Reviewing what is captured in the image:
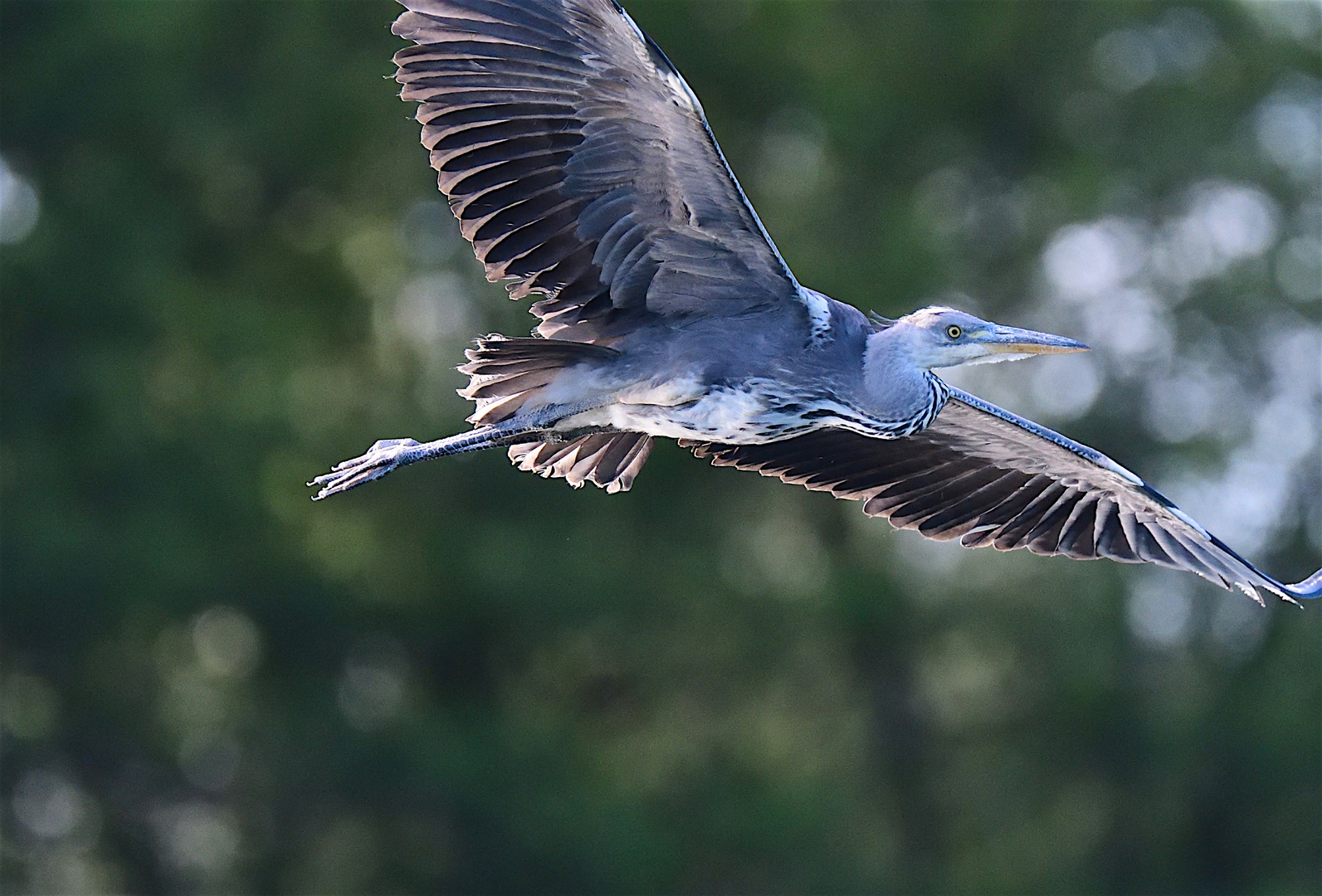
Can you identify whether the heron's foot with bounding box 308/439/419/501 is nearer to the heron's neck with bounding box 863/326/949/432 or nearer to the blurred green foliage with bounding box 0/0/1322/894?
the heron's neck with bounding box 863/326/949/432

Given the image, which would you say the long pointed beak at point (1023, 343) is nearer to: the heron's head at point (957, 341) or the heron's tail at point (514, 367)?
the heron's head at point (957, 341)

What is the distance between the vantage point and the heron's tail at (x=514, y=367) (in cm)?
496

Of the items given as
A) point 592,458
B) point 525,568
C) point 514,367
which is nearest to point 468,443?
point 514,367

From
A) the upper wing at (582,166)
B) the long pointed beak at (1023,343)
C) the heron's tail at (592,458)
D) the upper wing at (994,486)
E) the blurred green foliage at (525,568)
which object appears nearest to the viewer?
the upper wing at (582,166)

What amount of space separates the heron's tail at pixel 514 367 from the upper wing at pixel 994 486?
2.74 ft

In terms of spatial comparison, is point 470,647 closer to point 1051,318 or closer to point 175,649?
point 175,649

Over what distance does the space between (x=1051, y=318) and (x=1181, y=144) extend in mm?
2115

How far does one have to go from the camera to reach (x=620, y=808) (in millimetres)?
11164

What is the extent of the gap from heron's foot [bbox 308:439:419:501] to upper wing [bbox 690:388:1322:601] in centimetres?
105

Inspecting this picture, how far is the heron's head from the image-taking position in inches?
197

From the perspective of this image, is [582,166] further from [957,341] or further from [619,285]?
[957,341]

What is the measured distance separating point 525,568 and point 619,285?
6480mm

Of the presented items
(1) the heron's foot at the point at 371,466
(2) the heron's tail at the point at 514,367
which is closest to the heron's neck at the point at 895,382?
(2) the heron's tail at the point at 514,367

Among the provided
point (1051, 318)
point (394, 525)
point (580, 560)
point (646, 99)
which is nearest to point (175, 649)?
point (394, 525)
